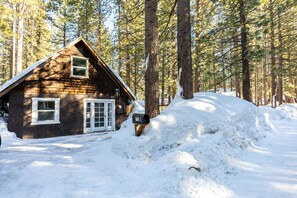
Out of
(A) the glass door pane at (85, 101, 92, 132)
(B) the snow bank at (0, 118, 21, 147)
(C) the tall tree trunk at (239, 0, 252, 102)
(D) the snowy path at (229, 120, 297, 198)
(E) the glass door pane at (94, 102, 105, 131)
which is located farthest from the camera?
(E) the glass door pane at (94, 102, 105, 131)

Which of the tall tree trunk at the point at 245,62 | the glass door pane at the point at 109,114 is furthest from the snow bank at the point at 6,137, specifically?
the tall tree trunk at the point at 245,62

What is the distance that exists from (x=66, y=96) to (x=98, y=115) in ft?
7.63

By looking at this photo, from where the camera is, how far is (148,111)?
6.15 metres

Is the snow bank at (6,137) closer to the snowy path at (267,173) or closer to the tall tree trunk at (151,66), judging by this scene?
the tall tree trunk at (151,66)

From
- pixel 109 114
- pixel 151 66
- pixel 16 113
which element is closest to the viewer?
pixel 151 66

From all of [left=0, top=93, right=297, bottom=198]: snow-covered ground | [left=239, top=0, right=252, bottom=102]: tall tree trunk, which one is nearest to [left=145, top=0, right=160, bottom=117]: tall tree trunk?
[left=0, top=93, right=297, bottom=198]: snow-covered ground

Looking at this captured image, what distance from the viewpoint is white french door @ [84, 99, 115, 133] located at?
11750 millimetres

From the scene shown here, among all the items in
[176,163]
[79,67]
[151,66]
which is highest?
[79,67]

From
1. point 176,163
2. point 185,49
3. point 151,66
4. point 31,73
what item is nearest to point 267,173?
Result: point 176,163

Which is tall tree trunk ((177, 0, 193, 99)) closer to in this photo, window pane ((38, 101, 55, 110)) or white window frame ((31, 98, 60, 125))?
white window frame ((31, 98, 60, 125))

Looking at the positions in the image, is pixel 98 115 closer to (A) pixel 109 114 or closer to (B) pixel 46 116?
(A) pixel 109 114

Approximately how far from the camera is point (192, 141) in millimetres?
5137

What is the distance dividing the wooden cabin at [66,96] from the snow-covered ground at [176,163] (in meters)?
2.99

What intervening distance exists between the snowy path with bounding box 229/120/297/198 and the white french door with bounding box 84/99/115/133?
899cm
